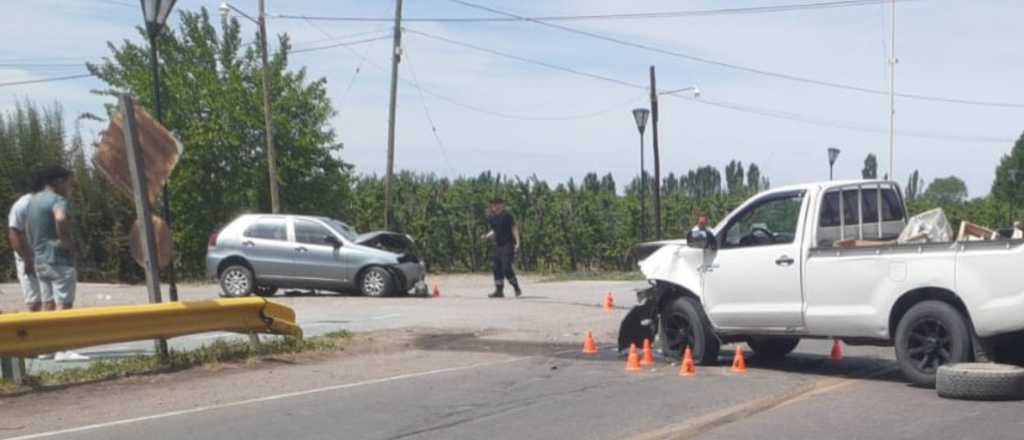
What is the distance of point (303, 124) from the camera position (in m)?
35.8

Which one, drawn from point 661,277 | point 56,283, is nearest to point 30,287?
point 56,283

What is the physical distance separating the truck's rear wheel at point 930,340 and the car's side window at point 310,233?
15.1m

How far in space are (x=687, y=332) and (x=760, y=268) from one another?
4.06 feet

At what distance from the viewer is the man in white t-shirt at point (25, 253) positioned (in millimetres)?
11820

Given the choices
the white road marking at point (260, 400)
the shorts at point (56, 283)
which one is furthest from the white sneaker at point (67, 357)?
the white road marking at point (260, 400)

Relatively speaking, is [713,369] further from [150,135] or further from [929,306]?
[150,135]

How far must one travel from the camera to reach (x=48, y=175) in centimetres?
1186

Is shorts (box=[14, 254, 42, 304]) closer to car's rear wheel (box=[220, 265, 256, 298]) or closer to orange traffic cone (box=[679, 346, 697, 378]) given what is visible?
orange traffic cone (box=[679, 346, 697, 378])

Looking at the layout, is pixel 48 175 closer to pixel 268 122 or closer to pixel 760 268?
pixel 760 268

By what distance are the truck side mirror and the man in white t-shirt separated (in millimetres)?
6533

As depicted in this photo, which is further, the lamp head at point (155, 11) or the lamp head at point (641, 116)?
the lamp head at point (641, 116)

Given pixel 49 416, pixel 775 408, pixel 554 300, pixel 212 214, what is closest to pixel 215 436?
pixel 49 416

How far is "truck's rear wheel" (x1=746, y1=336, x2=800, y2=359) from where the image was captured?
12.3 metres

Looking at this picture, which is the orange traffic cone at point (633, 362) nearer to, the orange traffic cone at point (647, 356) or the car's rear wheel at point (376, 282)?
the orange traffic cone at point (647, 356)
